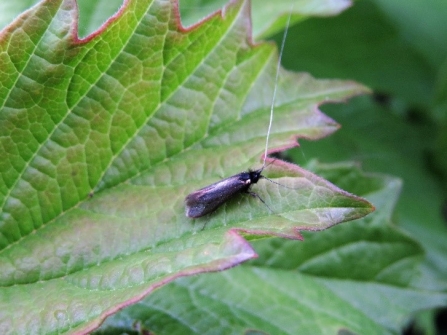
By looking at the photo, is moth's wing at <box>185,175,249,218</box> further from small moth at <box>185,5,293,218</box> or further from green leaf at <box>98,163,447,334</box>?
green leaf at <box>98,163,447,334</box>

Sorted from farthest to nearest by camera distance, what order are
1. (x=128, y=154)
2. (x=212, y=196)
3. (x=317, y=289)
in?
(x=317, y=289), (x=128, y=154), (x=212, y=196)

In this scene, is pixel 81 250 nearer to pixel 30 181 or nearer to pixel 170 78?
pixel 30 181

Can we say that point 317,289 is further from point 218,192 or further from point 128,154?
point 128,154

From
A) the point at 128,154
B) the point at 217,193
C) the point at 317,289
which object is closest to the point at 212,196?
the point at 217,193

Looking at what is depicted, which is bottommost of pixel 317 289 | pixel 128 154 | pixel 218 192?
pixel 317 289

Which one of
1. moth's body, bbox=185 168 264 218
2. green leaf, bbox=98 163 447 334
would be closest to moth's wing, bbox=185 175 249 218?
moth's body, bbox=185 168 264 218

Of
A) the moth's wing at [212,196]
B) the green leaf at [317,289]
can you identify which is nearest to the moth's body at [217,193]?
the moth's wing at [212,196]

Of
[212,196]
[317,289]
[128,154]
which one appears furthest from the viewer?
[317,289]

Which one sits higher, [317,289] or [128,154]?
[128,154]
